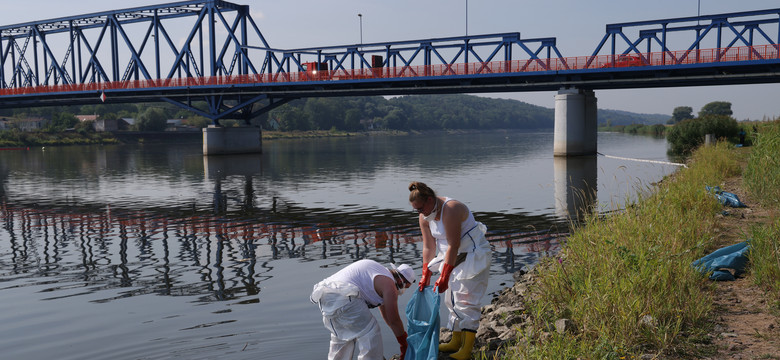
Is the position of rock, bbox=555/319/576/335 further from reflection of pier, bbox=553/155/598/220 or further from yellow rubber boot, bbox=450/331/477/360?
reflection of pier, bbox=553/155/598/220

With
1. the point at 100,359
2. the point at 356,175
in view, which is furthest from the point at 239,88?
the point at 100,359

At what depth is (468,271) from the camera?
6121mm

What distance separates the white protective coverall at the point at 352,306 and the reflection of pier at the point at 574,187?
25.9 feet

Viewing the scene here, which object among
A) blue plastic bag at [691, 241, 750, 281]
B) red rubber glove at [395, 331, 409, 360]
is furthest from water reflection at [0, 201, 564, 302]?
red rubber glove at [395, 331, 409, 360]

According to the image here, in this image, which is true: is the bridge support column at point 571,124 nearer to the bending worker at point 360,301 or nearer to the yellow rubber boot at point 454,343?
the yellow rubber boot at point 454,343

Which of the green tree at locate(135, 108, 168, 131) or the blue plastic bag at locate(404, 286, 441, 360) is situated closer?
the blue plastic bag at locate(404, 286, 441, 360)

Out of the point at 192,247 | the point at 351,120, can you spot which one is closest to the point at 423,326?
the point at 192,247

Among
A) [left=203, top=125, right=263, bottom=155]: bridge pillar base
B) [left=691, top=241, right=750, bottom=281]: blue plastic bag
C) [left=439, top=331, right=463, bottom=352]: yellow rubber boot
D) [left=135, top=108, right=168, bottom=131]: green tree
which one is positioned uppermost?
[left=135, top=108, right=168, bottom=131]: green tree

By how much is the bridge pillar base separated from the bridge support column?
3099cm

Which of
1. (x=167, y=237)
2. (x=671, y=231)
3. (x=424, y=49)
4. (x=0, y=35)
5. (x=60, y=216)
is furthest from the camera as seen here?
(x=0, y=35)

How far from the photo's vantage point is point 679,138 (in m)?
44.1

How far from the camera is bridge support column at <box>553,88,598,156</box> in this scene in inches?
1871

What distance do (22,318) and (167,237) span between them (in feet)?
21.5

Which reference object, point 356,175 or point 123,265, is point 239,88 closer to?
point 356,175
